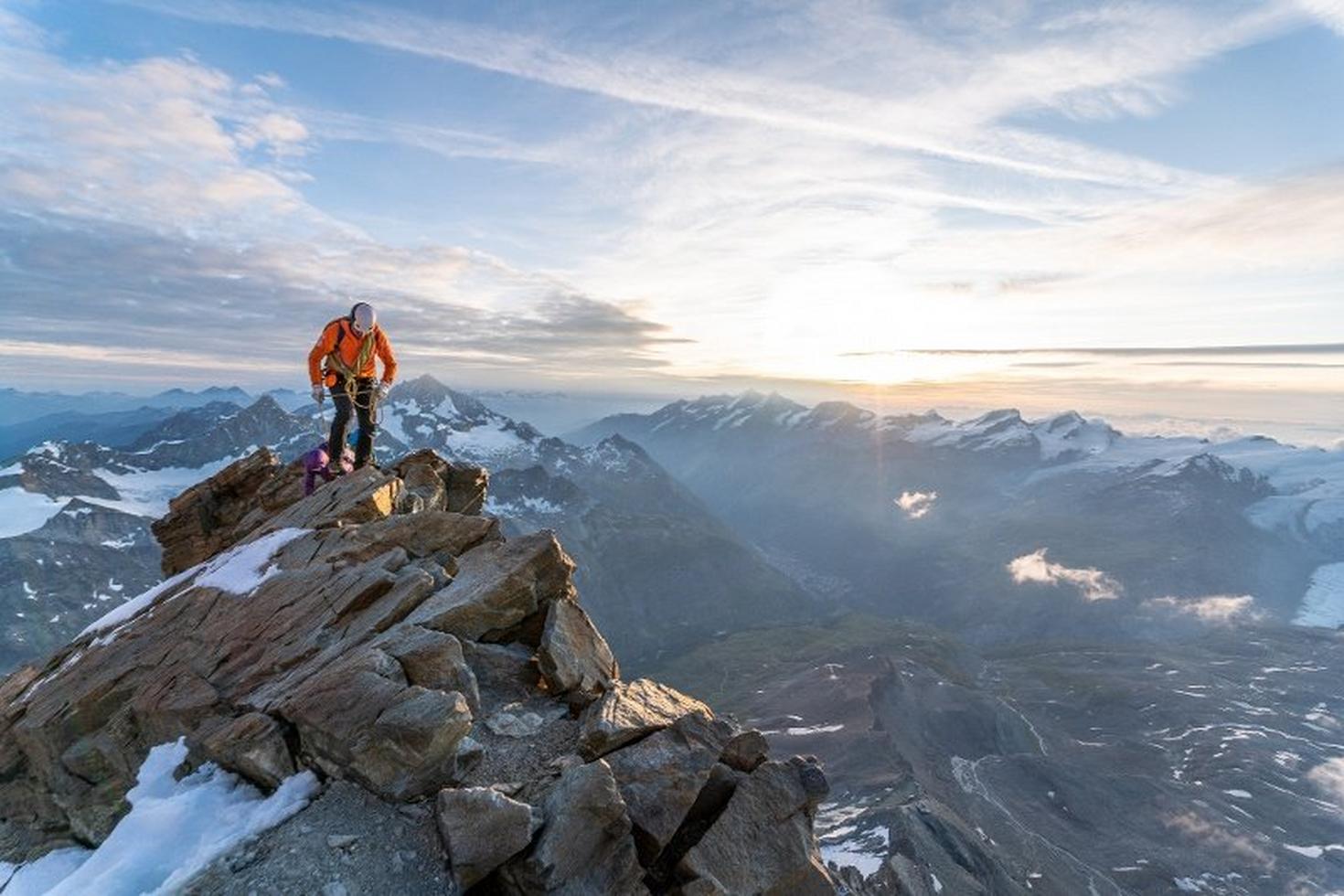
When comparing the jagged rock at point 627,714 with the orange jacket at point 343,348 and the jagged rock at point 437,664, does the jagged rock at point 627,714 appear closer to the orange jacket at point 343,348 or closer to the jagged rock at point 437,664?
the jagged rock at point 437,664

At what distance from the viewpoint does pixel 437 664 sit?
16.9 m

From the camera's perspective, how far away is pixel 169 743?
19281 millimetres

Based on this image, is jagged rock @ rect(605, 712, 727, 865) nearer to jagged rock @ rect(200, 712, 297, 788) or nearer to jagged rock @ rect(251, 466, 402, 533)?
jagged rock @ rect(200, 712, 297, 788)

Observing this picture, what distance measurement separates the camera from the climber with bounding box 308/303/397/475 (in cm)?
3077

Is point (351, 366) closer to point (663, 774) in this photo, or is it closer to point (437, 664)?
point (437, 664)

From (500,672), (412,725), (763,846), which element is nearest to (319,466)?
(500,672)

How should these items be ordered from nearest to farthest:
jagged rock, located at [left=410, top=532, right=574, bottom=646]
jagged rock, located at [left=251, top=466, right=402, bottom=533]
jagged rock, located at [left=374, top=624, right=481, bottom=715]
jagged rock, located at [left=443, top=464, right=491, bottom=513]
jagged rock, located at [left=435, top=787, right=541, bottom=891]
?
jagged rock, located at [left=435, top=787, right=541, bottom=891]
jagged rock, located at [left=374, top=624, right=481, bottom=715]
jagged rock, located at [left=410, top=532, right=574, bottom=646]
jagged rock, located at [left=251, top=466, right=402, bottom=533]
jagged rock, located at [left=443, top=464, right=491, bottom=513]

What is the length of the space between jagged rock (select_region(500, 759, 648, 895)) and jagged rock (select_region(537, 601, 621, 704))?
16.2ft

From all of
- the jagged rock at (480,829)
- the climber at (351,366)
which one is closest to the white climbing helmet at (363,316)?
the climber at (351,366)

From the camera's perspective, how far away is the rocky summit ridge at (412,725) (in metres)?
12.9

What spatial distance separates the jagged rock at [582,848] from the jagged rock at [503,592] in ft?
25.1

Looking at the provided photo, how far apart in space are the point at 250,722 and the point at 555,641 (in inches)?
306

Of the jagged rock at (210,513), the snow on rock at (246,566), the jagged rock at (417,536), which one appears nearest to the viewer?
the jagged rock at (417,536)

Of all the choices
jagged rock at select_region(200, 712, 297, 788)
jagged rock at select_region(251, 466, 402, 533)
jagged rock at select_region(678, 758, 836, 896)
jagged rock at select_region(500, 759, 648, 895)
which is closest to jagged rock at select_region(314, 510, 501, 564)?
jagged rock at select_region(251, 466, 402, 533)
